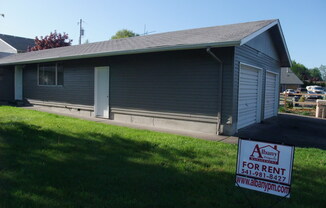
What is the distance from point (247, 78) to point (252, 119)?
1.88m

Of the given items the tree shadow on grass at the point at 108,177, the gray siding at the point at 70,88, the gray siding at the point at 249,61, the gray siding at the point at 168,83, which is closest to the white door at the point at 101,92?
the gray siding at the point at 70,88

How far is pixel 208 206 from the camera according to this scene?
11.5 feet

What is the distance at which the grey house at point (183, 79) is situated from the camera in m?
8.38

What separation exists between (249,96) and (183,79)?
9.03 ft

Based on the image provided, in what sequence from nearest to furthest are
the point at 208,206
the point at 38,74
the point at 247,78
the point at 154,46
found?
the point at 208,206, the point at 154,46, the point at 247,78, the point at 38,74

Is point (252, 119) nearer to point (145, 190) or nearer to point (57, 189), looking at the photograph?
point (145, 190)

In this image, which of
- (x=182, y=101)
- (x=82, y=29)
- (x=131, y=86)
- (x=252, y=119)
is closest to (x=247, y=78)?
(x=252, y=119)

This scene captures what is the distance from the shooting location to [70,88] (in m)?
13.0

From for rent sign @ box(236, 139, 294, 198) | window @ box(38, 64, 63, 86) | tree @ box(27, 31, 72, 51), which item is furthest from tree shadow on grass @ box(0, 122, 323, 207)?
tree @ box(27, 31, 72, 51)

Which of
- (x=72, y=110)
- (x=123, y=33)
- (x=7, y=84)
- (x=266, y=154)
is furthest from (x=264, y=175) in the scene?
(x=123, y=33)

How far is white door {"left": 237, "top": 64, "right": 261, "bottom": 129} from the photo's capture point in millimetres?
9258

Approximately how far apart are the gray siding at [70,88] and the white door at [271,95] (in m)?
8.01

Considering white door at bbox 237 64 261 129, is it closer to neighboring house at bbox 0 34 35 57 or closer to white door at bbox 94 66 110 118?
white door at bbox 94 66 110 118

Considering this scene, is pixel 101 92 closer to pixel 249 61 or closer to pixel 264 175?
pixel 249 61
